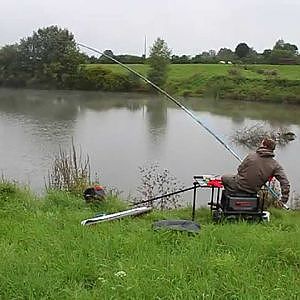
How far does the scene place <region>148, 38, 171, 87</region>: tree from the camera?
4391 centimetres

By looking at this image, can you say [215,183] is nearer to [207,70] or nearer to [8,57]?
[207,70]

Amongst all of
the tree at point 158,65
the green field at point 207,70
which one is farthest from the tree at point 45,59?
the tree at point 158,65

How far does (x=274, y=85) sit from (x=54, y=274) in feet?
134

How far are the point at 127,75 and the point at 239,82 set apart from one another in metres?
9.39

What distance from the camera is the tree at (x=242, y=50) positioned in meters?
63.3

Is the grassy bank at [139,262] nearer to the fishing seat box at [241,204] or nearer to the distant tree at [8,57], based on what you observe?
the fishing seat box at [241,204]

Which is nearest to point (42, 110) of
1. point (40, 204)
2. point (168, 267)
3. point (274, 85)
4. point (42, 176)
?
point (42, 176)

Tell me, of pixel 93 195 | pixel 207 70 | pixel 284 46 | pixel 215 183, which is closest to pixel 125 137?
pixel 93 195

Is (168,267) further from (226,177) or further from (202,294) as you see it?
(226,177)

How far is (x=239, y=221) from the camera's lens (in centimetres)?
471

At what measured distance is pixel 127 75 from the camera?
44.2 m

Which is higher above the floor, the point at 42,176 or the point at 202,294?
the point at 202,294

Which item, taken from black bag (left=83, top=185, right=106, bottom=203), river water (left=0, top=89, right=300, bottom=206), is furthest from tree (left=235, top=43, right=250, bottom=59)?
black bag (left=83, top=185, right=106, bottom=203)

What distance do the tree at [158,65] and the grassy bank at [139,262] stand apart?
40.0 m
